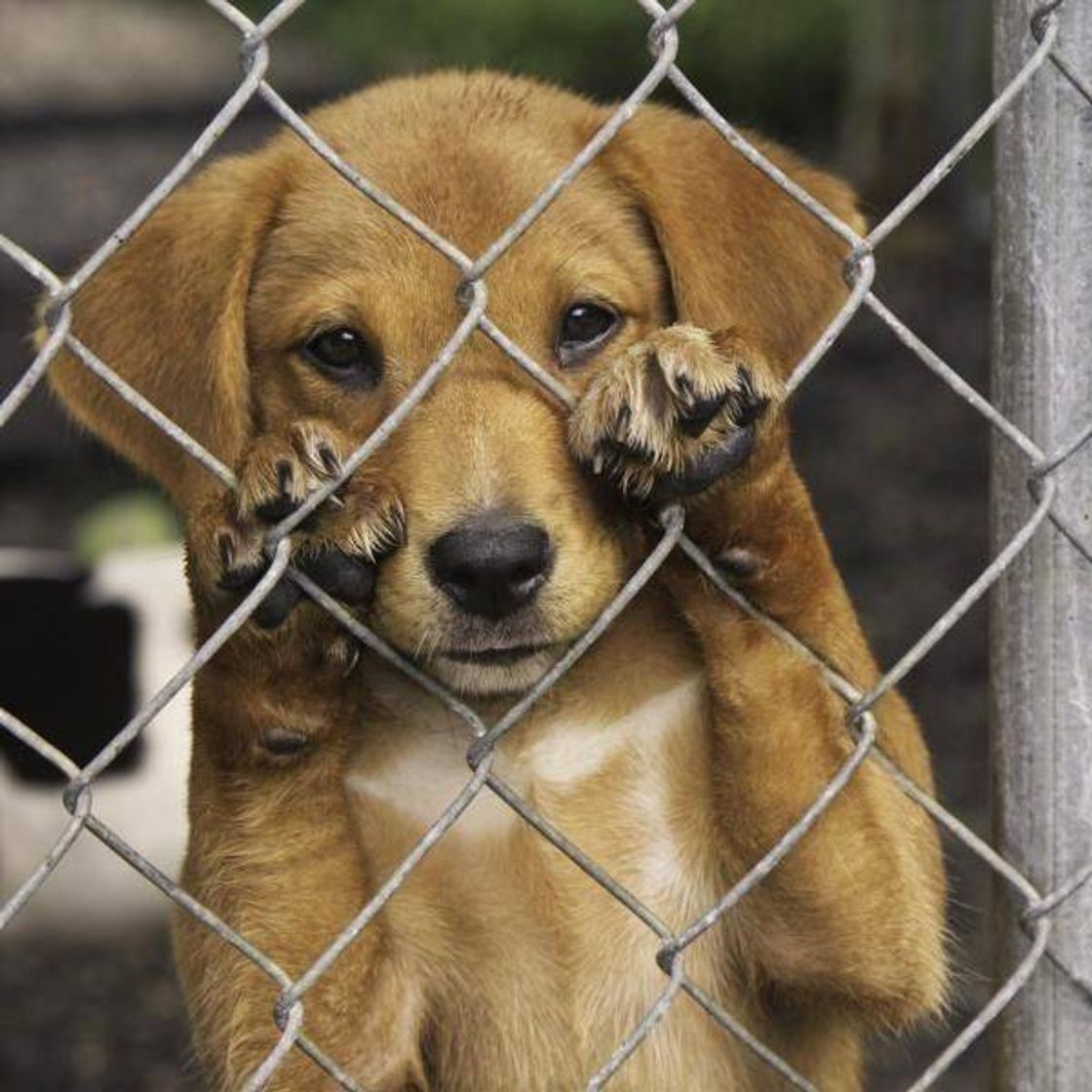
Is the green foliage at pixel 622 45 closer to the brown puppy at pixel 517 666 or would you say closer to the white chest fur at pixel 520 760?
the brown puppy at pixel 517 666

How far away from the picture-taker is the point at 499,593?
8.57 feet

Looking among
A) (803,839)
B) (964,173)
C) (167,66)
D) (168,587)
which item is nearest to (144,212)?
(803,839)

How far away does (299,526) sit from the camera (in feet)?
7.39

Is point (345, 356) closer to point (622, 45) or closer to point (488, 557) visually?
point (488, 557)

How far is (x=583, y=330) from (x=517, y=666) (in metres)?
0.58

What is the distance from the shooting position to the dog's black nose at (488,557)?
254cm

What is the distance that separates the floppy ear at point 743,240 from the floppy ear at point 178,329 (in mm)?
605

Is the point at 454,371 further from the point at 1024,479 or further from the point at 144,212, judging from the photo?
the point at 144,212

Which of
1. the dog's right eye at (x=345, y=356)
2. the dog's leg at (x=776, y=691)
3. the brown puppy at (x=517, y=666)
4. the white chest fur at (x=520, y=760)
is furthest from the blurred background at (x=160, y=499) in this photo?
the dog's right eye at (x=345, y=356)

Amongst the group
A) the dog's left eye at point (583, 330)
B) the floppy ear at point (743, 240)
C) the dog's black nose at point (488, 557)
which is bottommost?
the dog's black nose at point (488, 557)

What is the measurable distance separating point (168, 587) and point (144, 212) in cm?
409

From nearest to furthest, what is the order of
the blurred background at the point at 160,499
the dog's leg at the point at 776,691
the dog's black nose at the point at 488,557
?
1. the dog's leg at the point at 776,691
2. the dog's black nose at the point at 488,557
3. the blurred background at the point at 160,499

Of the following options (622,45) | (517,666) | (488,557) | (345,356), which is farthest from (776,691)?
(622,45)

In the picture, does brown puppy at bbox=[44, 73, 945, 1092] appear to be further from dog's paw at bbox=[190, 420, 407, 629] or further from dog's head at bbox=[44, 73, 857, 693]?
dog's paw at bbox=[190, 420, 407, 629]
